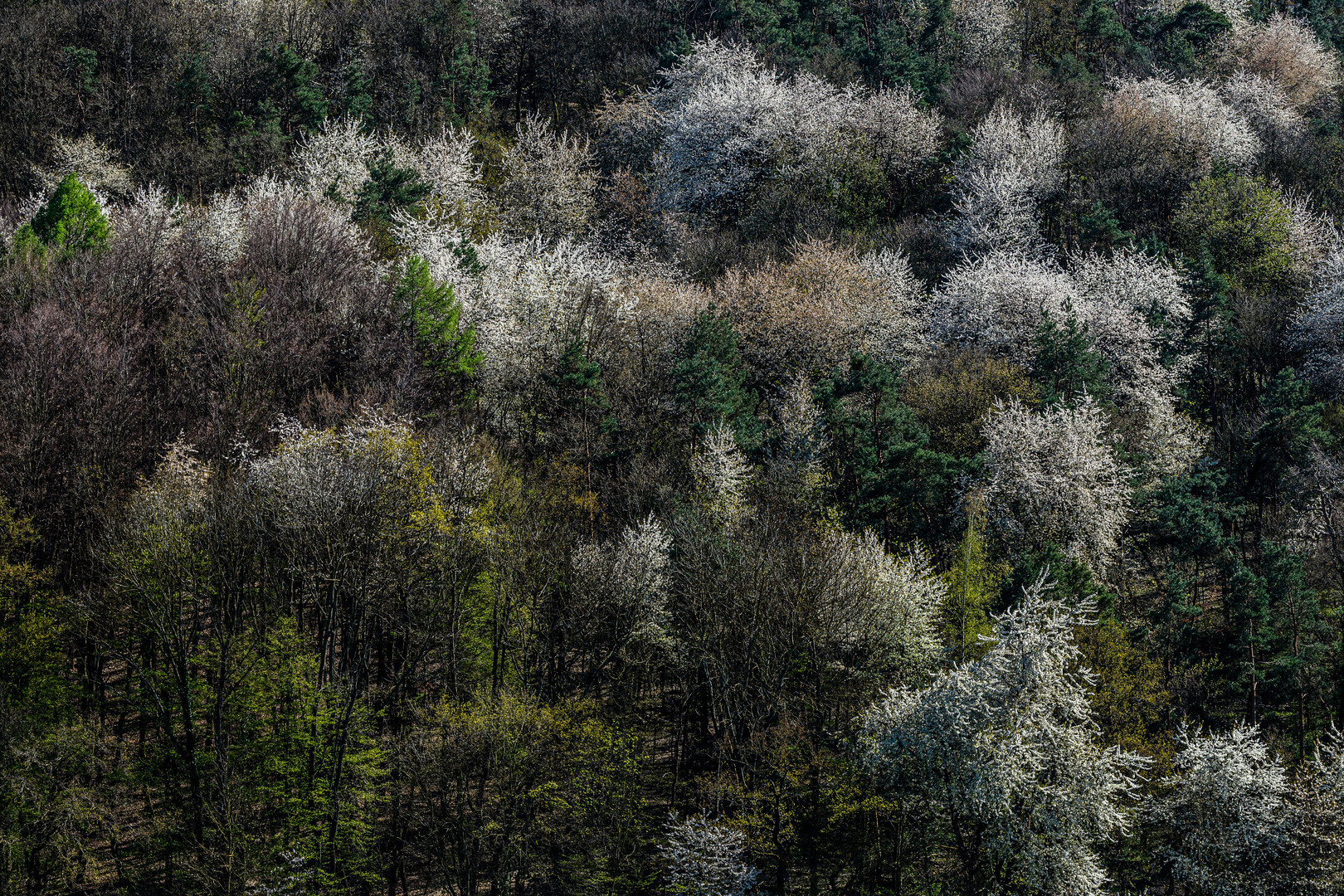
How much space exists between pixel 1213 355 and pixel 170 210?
48436 millimetres

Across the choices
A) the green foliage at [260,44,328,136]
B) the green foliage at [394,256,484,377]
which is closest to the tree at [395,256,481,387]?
the green foliage at [394,256,484,377]

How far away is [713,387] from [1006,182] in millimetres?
26185

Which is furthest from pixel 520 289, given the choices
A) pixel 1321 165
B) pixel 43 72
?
pixel 1321 165

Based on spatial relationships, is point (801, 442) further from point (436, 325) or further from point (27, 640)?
point (27, 640)

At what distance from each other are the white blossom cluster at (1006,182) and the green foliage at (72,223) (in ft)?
133

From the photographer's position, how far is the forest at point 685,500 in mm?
31469

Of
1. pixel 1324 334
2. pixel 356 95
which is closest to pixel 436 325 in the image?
pixel 356 95

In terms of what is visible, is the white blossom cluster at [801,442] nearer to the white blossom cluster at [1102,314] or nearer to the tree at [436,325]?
the white blossom cluster at [1102,314]

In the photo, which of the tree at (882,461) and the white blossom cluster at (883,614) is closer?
the white blossom cluster at (883,614)

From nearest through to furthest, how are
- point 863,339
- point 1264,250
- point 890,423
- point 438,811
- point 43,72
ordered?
point 438,811 < point 890,423 < point 863,339 < point 1264,250 < point 43,72

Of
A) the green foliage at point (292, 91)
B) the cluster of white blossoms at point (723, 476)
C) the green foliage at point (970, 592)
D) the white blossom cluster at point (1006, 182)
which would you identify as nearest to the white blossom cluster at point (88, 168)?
the green foliage at point (292, 91)

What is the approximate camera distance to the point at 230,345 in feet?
139

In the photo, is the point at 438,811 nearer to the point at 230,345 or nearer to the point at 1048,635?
the point at 1048,635

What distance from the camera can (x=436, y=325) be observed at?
1912 inches
